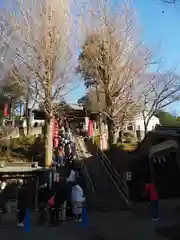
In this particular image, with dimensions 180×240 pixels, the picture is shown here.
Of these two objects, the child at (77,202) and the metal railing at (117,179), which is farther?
the metal railing at (117,179)

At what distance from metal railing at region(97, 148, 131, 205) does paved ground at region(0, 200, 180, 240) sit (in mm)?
2490

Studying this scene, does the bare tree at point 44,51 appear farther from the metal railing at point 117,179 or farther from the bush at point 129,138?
the bush at point 129,138

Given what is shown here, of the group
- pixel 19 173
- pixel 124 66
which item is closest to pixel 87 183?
pixel 19 173

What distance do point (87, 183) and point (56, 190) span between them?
6.46 m

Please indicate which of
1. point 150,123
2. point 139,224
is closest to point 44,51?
point 139,224

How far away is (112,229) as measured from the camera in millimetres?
9062

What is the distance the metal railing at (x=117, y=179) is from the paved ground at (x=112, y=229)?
98.0 inches

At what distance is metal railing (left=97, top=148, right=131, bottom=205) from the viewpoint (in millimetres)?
13922

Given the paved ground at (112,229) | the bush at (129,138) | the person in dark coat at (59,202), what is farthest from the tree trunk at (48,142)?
the bush at (129,138)

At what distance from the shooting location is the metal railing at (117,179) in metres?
13.9

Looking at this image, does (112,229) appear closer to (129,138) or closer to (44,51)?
(44,51)

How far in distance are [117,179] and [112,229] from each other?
21.4ft

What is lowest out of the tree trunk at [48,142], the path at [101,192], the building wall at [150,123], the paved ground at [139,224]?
the paved ground at [139,224]

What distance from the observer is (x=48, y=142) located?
19.9 meters
